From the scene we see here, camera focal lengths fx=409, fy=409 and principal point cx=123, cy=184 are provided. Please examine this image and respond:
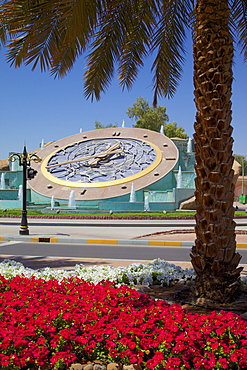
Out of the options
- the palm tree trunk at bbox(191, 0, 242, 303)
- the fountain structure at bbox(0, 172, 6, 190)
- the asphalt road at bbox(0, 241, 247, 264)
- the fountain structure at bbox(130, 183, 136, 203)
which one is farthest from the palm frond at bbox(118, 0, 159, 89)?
the fountain structure at bbox(0, 172, 6, 190)

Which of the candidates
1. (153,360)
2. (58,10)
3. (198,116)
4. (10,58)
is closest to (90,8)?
(58,10)

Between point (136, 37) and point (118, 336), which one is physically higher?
point (136, 37)

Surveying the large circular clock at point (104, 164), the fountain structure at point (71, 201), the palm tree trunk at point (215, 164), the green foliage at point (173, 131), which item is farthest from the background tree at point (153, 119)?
the palm tree trunk at point (215, 164)

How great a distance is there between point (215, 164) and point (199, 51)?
154 cm

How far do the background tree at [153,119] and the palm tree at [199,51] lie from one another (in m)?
51.2

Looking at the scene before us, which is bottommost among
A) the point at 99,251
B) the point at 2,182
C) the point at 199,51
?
the point at 99,251

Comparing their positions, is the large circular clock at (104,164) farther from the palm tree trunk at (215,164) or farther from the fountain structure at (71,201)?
the palm tree trunk at (215,164)

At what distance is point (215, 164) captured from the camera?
Answer: 16.9 ft

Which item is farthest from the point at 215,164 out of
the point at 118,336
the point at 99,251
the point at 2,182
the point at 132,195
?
the point at 2,182

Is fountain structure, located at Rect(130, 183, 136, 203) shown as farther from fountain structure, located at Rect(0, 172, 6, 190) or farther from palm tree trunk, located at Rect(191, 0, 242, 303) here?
palm tree trunk, located at Rect(191, 0, 242, 303)

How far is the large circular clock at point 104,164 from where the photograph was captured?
26.3 m

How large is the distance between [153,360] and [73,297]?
1.62 m

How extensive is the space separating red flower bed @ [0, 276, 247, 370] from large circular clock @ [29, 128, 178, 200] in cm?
2145

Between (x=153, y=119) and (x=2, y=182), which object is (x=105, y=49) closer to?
(x=2, y=182)
